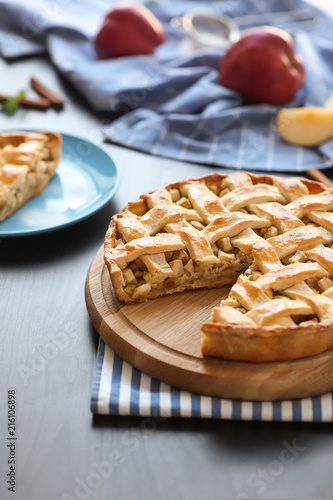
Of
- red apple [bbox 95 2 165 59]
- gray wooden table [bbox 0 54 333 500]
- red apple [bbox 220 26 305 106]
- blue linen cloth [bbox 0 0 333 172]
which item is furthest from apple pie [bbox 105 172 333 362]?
red apple [bbox 95 2 165 59]

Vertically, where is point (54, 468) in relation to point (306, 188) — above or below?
below

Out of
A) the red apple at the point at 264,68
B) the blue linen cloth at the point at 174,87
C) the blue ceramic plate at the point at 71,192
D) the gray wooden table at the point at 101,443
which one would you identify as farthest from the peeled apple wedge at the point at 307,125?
the gray wooden table at the point at 101,443

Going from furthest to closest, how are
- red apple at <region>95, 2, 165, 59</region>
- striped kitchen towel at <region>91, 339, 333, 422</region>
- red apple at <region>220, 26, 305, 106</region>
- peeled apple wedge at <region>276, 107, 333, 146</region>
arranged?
1. red apple at <region>95, 2, 165, 59</region>
2. red apple at <region>220, 26, 305, 106</region>
3. peeled apple wedge at <region>276, 107, 333, 146</region>
4. striped kitchen towel at <region>91, 339, 333, 422</region>

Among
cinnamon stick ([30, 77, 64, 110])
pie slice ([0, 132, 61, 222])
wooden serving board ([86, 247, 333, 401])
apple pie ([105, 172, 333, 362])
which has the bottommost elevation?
cinnamon stick ([30, 77, 64, 110])

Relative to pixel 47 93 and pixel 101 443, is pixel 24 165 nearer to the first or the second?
pixel 47 93

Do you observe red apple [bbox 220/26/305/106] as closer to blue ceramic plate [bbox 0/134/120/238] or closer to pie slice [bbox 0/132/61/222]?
blue ceramic plate [bbox 0/134/120/238]

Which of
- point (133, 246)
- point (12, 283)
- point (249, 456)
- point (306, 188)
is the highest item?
point (306, 188)

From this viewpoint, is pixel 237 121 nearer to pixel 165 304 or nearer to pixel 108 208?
pixel 108 208

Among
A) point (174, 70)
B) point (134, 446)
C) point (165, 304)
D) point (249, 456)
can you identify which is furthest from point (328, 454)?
point (174, 70)
